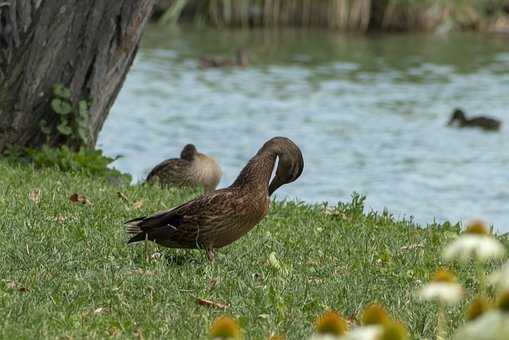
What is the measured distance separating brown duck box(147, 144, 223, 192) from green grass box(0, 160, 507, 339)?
2583 millimetres

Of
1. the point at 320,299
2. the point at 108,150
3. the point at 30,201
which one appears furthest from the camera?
the point at 108,150

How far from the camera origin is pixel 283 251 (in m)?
8.00

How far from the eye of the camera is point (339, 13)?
1467 inches

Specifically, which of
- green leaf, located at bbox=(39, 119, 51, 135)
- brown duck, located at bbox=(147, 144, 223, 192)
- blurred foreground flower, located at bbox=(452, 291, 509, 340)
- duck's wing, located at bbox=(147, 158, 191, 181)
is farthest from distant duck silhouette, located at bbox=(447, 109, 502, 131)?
blurred foreground flower, located at bbox=(452, 291, 509, 340)

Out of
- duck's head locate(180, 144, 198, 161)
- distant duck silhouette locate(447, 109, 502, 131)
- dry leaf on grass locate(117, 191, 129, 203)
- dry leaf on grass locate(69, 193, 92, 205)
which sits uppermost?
dry leaf on grass locate(69, 193, 92, 205)

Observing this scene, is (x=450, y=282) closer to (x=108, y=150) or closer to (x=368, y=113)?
(x=108, y=150)

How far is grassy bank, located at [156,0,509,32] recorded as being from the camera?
37.2 meters

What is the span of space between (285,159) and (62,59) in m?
4.69

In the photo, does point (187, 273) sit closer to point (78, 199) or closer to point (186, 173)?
point (78, 199)

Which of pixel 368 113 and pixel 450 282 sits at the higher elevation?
pixel 450 282

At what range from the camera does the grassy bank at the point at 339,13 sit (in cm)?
3719

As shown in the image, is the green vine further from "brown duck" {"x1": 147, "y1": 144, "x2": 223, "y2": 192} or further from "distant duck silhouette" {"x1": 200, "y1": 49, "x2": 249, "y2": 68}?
"distant duck silhouette" {"x1": 200, "y1": 49, "x2": 249, "y2": 68}

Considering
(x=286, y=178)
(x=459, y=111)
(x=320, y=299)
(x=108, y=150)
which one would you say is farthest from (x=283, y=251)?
(x=459, y=111)

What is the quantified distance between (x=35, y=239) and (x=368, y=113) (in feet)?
54.6
